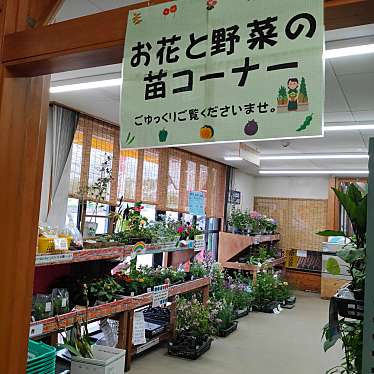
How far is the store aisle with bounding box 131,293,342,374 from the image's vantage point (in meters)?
4.13

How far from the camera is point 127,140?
1.43m

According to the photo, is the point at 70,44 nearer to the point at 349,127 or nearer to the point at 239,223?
the point at 349,127

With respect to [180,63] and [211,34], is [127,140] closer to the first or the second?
[180,63]

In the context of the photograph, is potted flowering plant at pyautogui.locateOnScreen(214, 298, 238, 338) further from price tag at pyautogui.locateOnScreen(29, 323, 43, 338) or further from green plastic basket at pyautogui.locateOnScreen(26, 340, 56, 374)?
green plastic basket at pyautogui.locateOnScreen(26, 340, 56, 374)

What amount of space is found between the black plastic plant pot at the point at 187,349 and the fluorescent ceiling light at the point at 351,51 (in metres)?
3.32

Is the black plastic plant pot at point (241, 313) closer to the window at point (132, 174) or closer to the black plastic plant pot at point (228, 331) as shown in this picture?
the black plastic plant pot at point (228, 331)

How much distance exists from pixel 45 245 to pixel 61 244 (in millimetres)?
163

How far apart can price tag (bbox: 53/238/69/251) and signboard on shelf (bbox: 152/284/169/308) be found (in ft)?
4.32

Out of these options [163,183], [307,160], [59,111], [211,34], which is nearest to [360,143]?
[307,160]

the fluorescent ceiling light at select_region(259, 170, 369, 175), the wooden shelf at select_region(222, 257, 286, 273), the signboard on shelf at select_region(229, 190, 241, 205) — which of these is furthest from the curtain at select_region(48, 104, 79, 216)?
the fluorescent ceiling light at select_region(259, 170, 369, 175)

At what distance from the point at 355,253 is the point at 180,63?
1142mm

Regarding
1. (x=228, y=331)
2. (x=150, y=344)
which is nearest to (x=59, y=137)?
(x=150, y=344)

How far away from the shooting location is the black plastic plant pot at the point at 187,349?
433 cm

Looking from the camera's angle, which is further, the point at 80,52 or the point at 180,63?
the point at 80,52
